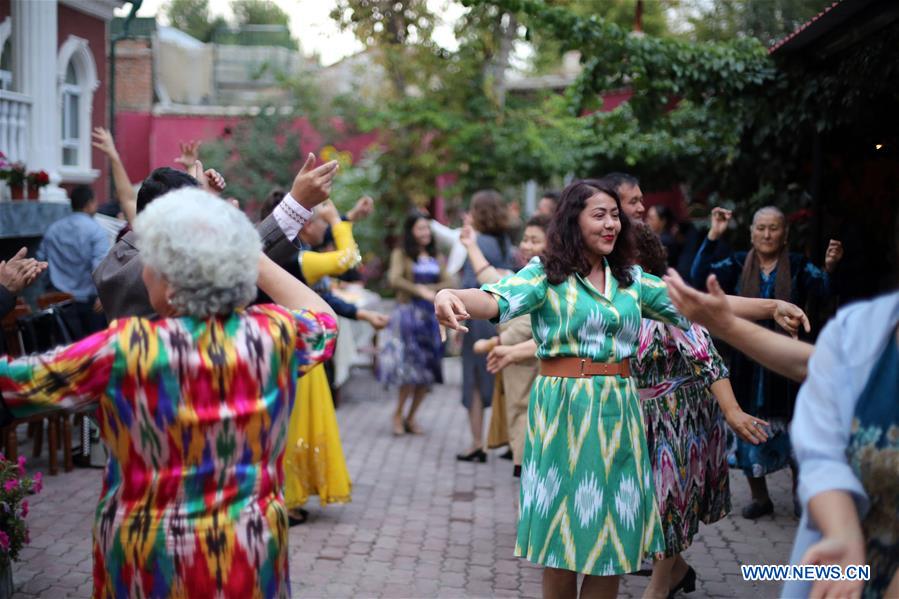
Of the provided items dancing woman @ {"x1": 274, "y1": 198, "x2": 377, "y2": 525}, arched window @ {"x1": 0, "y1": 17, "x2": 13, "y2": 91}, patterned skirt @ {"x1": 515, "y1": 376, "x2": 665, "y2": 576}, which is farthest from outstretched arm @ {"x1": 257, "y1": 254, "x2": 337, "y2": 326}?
arched window @ {"x1": 0, "y1": 17, "x2": 13, "y2": 91}

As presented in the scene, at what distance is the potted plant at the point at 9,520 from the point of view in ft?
15.5

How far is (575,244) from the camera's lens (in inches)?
162

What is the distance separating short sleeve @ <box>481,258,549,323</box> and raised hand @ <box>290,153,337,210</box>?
2.44ft

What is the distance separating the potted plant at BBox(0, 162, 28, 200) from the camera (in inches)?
369

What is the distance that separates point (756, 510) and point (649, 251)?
2.62m

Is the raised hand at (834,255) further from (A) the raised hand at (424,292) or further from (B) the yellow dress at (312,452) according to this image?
(A) the raised hand at (424,292)

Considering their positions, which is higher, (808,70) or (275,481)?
(808,70)

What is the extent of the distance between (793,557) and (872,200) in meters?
4.61

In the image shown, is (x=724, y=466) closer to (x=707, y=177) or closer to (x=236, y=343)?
(x=236, y=343)

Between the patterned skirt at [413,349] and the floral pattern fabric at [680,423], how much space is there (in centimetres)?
471

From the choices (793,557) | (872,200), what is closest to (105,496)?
(793,557)

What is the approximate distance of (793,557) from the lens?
2.58 m

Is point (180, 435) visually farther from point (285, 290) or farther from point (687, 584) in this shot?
point (687, 584)

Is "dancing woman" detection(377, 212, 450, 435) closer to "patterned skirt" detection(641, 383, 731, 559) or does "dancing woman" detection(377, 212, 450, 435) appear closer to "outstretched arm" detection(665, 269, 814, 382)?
"patterned skirt" detection(641, 383, 731, 559)
